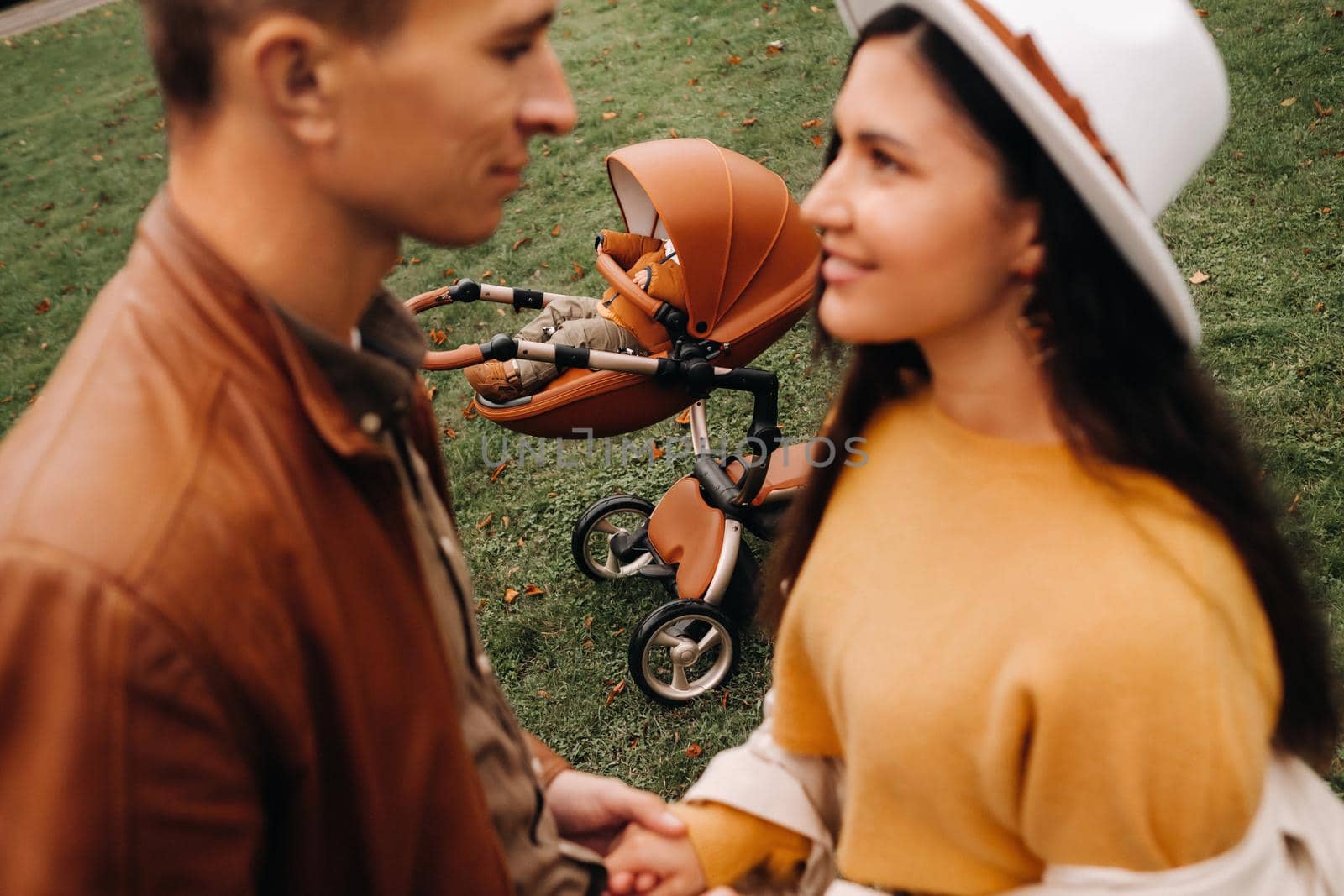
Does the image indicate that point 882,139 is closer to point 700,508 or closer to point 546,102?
point 546,102

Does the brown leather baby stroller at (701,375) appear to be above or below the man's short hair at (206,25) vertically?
below

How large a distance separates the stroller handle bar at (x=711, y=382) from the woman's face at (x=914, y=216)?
181 cm

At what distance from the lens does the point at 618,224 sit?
22.6 feet

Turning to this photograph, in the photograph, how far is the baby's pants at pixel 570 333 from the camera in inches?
151

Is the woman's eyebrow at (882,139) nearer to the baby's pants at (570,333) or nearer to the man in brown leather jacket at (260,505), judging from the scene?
the man in brown leather jacket at (260,505)

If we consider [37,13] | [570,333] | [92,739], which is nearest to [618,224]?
[570,333]

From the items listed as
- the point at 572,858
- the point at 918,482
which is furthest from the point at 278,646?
the point at 918,482

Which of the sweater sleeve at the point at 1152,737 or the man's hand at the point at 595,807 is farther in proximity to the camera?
the man's hand at the point at 595,807

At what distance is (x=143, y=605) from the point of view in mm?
1000

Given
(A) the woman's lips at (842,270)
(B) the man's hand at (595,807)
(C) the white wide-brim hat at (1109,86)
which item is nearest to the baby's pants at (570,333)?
(B) the man's hand at (595,807)

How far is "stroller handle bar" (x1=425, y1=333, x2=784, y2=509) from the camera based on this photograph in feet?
10.8

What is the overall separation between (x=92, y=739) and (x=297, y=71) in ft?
2.58

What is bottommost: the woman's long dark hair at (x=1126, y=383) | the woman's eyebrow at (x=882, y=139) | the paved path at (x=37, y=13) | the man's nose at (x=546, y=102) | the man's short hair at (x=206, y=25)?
the woman's long dark hair at (x=1126, y=383)

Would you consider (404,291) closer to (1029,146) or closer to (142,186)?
(142,186)
